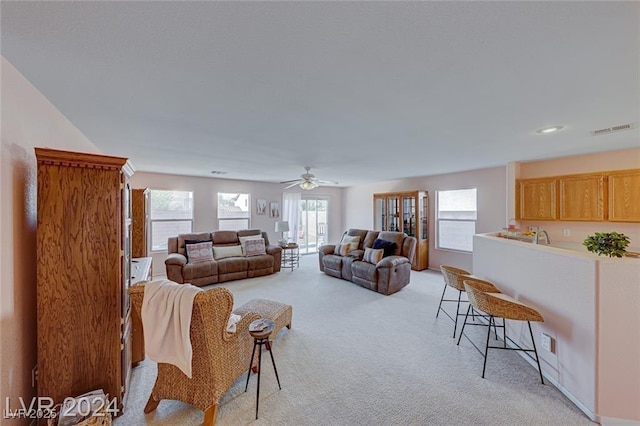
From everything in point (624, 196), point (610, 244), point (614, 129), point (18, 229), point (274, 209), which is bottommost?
point (610, 244)

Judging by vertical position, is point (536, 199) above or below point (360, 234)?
above

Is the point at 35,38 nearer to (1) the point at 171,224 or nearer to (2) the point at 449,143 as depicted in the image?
(2) the point at 449,143

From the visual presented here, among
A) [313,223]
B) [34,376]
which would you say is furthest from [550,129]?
[313,223]

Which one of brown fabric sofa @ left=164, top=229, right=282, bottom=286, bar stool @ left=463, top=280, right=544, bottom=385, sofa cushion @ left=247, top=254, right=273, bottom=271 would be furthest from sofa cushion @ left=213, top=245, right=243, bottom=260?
bar stool @ left=463, top=280, right=544, bottom=385

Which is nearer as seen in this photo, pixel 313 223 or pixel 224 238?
pixel 224 238

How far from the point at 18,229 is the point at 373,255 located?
4.52 m

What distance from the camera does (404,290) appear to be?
4.76 meters

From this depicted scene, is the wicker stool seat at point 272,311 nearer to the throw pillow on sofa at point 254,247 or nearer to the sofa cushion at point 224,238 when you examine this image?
the throw pillow on sofa at point 254,247

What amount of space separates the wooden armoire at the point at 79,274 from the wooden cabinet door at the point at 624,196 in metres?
5.90

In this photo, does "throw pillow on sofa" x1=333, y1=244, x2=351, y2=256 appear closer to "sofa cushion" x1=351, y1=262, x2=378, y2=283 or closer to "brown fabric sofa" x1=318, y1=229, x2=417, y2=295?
"brown fabric sofa" x1=318, y1=229, x2=417, y2=295

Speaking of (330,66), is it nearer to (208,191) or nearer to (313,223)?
(208,191)

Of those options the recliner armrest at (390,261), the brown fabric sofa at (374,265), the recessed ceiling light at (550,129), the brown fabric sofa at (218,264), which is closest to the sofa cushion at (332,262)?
the brown fabric sofa at (374,265)

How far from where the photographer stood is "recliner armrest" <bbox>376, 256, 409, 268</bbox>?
450 centimetres

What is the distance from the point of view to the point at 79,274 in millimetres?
1697
